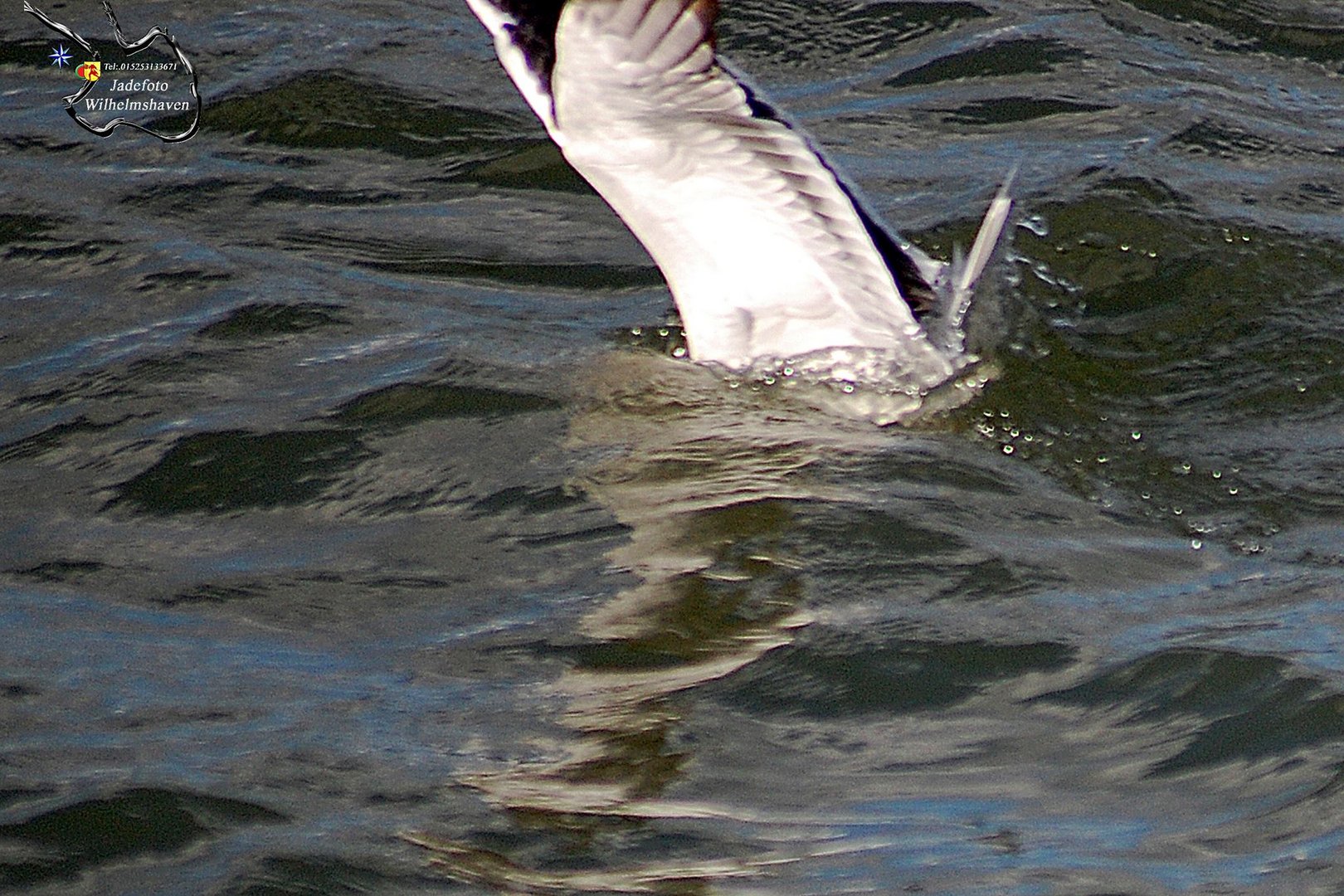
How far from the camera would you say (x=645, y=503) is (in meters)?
4.43

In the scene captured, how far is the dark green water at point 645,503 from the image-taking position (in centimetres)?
312

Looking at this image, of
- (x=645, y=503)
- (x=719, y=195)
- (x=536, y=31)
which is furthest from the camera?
(x=645, y=503)

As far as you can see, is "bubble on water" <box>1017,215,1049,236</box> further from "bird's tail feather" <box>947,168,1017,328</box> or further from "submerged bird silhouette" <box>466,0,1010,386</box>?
"bird's tail feather" <box>947,168,1017,328</box>

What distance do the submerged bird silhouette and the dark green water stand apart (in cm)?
23

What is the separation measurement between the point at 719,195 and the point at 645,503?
0.71m

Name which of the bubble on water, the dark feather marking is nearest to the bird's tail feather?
the bubble on water

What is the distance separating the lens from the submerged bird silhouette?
3820 millimetres

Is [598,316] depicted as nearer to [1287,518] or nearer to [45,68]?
[1287,518]

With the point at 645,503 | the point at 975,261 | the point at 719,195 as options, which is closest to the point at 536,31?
the point at 719,195

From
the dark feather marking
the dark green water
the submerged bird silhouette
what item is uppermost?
the dark feather marking

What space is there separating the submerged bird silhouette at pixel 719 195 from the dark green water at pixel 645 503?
9.2 inches

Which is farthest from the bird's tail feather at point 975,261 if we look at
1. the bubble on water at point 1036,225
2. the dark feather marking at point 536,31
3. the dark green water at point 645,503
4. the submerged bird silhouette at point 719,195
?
the dark feather marking at point 536,31

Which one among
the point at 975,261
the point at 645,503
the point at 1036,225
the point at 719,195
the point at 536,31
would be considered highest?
the point at 536,31

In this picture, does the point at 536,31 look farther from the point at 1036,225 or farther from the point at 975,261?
the point at 1036,225
